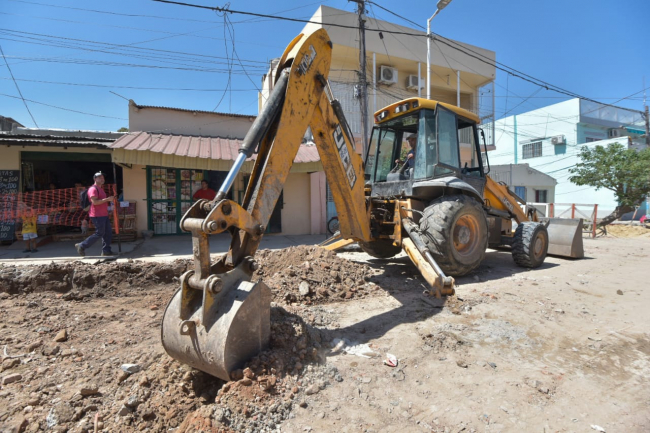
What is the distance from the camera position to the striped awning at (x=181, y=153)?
27.6ft

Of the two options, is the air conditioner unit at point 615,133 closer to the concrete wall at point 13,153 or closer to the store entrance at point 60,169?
the store entrance at point 60,169

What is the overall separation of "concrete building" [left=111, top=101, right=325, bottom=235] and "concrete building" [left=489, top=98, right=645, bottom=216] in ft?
67.7

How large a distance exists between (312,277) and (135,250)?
548cm

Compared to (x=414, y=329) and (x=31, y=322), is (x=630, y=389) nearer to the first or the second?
(x=414, y=329)

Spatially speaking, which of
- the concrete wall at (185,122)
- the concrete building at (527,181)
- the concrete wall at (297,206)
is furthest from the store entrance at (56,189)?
the concrete building at (527,181)

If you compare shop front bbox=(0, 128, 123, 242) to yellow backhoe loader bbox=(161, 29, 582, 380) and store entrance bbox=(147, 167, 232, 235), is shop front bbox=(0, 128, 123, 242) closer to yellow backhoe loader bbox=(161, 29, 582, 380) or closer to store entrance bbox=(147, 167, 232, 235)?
store entrance bbox=(147, 167, 232, 235)

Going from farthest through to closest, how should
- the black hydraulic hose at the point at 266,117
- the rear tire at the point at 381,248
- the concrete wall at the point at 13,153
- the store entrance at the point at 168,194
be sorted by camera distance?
the store entrance at the point at 168,194 < the concrete wall at the point at 13,153 < the rear tire at the point at 381,248 < the black hydraulic hose at the point at 266,117

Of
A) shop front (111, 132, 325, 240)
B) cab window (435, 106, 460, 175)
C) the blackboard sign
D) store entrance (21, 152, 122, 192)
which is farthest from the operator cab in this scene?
the blackboard sign

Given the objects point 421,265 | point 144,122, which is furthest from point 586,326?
point 144,122

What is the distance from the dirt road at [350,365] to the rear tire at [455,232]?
471 mm

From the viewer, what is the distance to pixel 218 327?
2.30m

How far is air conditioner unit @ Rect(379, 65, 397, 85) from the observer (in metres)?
14.7

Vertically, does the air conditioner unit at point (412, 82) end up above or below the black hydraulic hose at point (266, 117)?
above

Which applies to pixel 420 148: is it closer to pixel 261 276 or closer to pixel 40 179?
pixel 261 276
